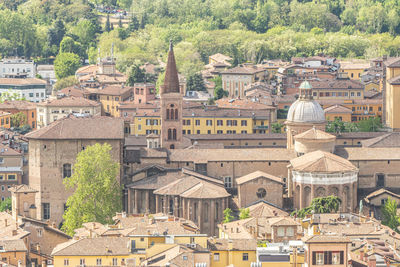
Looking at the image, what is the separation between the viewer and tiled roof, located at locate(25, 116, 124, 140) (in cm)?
8875

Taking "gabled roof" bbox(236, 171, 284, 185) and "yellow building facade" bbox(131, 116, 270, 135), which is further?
"yellow building facade" bbox(131, 116, 270, 135)

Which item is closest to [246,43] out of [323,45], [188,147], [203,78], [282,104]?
[323,45]

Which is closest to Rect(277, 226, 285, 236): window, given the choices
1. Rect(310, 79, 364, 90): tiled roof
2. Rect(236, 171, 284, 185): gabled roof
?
Rect(236, 171, 284, 185): gabled roof

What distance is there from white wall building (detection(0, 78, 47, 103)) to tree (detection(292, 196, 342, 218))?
66804 millimetres

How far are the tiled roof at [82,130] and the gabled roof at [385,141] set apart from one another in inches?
711

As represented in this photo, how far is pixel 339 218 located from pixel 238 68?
230 feet

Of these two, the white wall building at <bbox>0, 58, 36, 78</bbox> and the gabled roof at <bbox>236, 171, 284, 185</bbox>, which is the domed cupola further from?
the white wall building at <bbox>0, 58, 36, 78</bbox>

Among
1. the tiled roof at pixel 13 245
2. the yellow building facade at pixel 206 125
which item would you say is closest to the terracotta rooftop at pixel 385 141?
the yellow building facade at pixel 206 125

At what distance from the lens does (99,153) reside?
8581 cm

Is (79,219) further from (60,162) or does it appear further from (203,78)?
(203,78)

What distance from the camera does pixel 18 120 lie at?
129000 mm

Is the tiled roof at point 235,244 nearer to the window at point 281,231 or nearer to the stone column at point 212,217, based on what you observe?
the window at point 281,231

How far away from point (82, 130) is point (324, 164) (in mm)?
15015

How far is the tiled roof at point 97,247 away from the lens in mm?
63625
